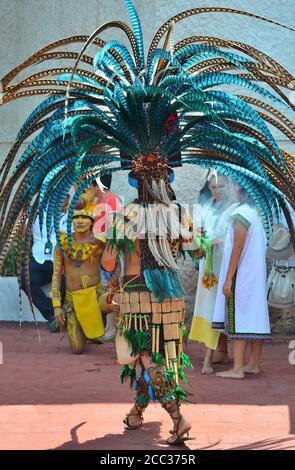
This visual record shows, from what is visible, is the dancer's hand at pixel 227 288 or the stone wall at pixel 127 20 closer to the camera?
the dancer's hand at pixel 227 288

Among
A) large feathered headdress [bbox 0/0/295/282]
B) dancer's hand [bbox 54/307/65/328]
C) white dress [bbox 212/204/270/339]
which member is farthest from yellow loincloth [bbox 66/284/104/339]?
large feathered headdress [bbox 0/0/295/282]

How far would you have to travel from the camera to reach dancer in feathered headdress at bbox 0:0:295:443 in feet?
17.4

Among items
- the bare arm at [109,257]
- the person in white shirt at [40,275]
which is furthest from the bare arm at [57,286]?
the bare arm at [109,257]

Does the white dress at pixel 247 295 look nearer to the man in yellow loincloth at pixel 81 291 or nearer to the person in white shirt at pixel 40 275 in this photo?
the man in yellow loincloth at pixel 81 291

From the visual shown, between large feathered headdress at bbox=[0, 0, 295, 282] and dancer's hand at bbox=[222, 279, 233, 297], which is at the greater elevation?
large feathered headdress at bbox=[0, 0, 295, 282]

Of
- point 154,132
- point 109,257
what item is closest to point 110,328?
point 109,257

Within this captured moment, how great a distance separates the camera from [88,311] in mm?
8969

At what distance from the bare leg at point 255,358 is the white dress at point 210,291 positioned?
32 cm

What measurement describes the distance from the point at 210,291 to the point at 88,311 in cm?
139

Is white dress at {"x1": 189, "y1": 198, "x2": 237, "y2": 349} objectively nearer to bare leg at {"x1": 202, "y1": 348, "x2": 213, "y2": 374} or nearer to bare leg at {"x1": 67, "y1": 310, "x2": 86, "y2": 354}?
bare leg at {"x1": 202, "y1": 348, "x2": 213, "y2": 374}

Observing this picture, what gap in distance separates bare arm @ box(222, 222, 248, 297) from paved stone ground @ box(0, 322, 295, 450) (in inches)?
31.1

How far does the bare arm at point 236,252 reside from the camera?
764 centimetres

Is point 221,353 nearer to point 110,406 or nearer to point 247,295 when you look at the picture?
point 247,295
